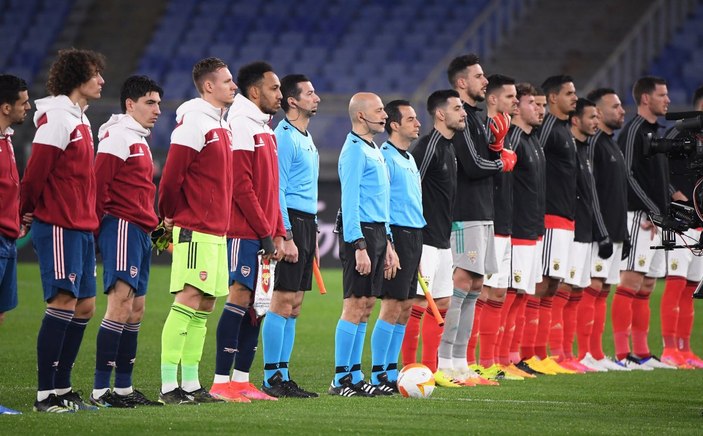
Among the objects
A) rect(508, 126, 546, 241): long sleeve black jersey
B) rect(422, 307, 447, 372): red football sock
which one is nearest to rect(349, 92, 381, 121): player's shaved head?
rect(422, 307, 447, 372): red football sock

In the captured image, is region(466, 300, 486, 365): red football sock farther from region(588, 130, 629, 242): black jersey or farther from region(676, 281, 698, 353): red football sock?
region(676, 281, 698, 353): red football sock

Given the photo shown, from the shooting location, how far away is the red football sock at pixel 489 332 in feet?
39.0

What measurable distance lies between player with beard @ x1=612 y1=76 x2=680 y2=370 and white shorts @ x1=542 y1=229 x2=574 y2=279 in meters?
1.16

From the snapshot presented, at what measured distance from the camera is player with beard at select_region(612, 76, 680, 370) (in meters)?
13.5

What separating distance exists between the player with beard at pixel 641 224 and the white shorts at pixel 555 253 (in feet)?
3.81

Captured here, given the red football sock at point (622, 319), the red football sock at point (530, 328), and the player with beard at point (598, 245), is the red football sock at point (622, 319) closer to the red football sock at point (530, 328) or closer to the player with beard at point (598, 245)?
the player with beard at point (598, 245)

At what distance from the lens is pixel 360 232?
9922 mm

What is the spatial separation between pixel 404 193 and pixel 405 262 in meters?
0.55

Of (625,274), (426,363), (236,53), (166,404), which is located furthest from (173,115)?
(166,404)

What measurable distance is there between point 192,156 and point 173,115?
610 inches

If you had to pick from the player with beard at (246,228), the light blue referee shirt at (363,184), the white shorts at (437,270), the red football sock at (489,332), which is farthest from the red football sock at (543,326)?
the player with beard at (246,228)

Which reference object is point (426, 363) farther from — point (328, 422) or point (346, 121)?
point (346, 121)

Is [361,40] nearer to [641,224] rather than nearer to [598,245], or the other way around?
[641,224]

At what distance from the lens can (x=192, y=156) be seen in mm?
8938
